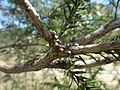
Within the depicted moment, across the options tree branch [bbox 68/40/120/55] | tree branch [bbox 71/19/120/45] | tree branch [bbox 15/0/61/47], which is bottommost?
tree branch [bbox 68/40/120/55]

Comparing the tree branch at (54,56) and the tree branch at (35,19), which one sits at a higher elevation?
the tree branch at (35,19)

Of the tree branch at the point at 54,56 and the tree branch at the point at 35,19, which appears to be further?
the tree branch at the point at 35,19

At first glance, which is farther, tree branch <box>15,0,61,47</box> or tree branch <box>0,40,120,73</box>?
tree branch <box>15,0,61,47</box>

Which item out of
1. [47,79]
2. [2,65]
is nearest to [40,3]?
[47,79]

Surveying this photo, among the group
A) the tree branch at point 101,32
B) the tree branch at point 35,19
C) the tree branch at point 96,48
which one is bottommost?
the tree branch at point 96,48

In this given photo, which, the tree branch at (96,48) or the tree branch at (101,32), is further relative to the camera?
the tree branch at (101,32)

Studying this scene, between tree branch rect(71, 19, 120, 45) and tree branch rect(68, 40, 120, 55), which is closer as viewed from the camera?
tree branch rect(68, 40, 120, 55)

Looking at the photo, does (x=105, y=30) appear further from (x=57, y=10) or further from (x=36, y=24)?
(x=57, y=10)

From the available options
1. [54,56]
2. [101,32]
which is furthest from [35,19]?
[101,32]

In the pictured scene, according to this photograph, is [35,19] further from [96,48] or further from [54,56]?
[96,48]

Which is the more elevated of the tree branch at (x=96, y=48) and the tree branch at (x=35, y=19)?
the tree branch at (x=35, y=19)

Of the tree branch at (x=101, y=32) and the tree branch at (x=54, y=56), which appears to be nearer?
the tree branch at (x=54, y=56)

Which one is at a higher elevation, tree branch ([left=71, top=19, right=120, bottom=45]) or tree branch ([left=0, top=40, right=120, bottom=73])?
tree branch ([left=71, top=19, right=120, bottom=45])
